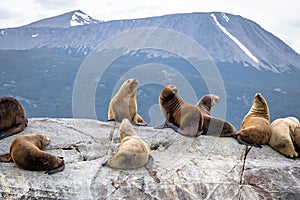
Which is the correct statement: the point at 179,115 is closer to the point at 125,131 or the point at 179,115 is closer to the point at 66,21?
the point at 125,131

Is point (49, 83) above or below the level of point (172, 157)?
below

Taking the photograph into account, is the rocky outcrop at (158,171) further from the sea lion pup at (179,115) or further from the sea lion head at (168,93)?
the sea lion head at (168,93)

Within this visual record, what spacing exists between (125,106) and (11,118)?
264 cm

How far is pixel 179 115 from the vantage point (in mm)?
8023

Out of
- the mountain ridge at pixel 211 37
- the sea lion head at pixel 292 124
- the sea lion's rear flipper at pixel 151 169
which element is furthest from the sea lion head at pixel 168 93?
the mountain ridge at pixel 211 37

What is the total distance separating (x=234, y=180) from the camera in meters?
6.02

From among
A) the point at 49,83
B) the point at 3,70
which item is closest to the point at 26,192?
the point at 49,83

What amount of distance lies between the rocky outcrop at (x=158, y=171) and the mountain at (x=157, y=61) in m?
45.7

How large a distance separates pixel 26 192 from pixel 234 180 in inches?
124

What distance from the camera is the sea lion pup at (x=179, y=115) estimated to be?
7.73 m

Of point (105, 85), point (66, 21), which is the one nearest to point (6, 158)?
point (105, 85)

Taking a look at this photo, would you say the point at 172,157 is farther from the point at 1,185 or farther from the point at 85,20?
the point at 85,20

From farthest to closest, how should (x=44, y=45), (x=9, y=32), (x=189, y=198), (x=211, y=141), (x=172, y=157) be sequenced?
1. (x=9, y=32)
2. (x=44, y=45)
3. (x=211, y=141)
4. (x=172, y=157)
5. (x=189, y=198)

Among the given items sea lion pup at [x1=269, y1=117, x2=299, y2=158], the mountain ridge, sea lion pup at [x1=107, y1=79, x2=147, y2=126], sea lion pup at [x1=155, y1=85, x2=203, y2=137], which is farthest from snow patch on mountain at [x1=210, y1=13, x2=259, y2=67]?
sea lion pup at [x1=155, y1=85, x2=203, y2=137]
